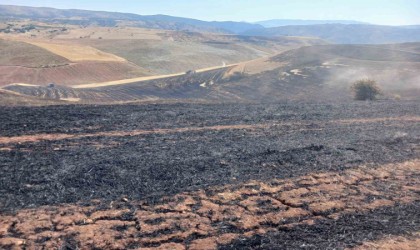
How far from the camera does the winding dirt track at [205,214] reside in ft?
28.5

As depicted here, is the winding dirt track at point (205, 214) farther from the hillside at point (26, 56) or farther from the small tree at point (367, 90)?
the hillside at point (26, 56)

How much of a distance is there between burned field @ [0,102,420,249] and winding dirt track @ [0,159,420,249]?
33mm

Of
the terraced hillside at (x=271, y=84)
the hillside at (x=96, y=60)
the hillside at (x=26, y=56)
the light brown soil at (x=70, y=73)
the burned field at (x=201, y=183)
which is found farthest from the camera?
the hillside at (x=26, y=56)

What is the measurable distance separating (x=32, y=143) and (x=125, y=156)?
12.4ft

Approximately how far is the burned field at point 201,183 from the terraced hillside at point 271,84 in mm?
18831

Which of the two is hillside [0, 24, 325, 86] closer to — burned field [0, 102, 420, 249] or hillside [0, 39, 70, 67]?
hillside [0, 39, 70, 67]

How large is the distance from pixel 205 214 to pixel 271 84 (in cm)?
4344

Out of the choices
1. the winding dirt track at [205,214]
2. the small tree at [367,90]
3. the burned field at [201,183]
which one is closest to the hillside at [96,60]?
the small tree at [367,90]

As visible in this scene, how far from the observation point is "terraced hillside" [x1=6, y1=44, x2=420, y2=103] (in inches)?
1682

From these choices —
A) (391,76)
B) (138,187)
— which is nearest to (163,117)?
(138,187)

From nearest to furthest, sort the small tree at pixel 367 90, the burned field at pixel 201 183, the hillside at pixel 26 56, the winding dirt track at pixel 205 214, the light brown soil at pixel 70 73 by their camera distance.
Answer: the winding dirt track at pixel 205 214
the burned field at pixel 201 183
the small tree at pixel 367 90
the light brown soil at pixel 70 73
the hillside at pixel 26 56

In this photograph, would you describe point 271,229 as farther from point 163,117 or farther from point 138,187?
point 163,117

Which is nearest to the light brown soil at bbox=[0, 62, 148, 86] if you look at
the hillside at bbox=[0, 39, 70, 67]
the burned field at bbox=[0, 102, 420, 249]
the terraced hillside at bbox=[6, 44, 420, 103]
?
the hillside at bbox=[0, 39, 70, 67]

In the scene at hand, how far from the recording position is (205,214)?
33.2 ft
